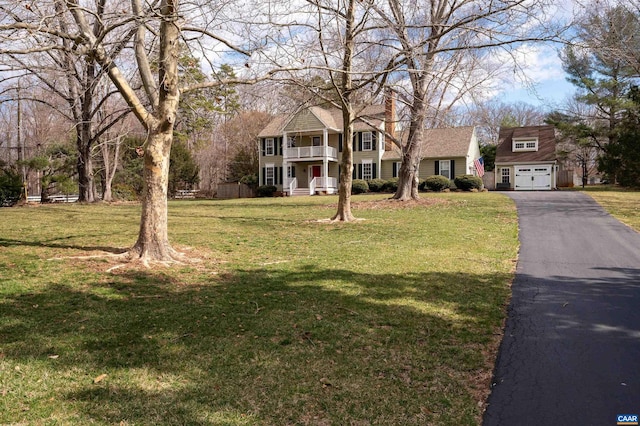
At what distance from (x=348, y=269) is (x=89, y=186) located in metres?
21.8

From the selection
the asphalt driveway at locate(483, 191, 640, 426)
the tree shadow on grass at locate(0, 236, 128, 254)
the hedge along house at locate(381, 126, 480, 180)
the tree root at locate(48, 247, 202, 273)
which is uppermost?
the hedge along house at locate(381, 126, 480, 180)

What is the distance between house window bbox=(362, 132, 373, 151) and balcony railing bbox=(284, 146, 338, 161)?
7.57 ft

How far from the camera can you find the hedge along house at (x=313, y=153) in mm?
34250

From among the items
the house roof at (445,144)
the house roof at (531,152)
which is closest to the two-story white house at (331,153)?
the house roof at (445,144)

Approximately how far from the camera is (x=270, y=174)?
37406 millimetres

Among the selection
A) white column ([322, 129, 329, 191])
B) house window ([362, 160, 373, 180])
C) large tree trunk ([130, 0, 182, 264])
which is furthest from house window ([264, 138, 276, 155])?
large tree trunk ([130, 0, 182, 264])

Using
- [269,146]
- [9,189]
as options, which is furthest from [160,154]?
[269,146]

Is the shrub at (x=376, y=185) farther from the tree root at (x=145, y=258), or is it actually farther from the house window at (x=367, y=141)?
the tree root at (x=145, y=258)

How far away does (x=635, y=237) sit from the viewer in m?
10.3

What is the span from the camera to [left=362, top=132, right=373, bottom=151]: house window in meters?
35.1

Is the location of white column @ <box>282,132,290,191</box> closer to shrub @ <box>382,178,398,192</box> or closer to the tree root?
shrub @ <box>382,178,398,192</box>

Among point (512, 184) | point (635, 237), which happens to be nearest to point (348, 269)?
point (635, 237)

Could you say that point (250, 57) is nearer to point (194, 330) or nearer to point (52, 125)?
point (194, 330)

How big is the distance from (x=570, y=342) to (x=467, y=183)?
26.6 metres
